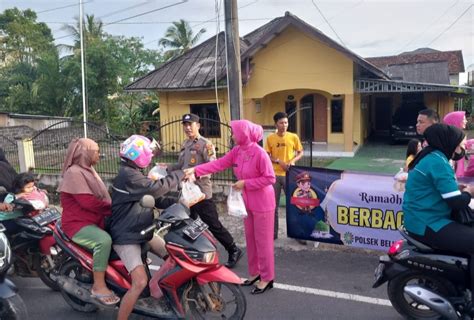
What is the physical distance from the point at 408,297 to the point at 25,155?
9.06m

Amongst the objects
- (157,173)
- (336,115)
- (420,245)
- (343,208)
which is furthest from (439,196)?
(336,115)

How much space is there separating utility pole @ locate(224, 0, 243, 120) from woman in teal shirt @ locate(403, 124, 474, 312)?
445 cm

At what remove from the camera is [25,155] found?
975 centimetres

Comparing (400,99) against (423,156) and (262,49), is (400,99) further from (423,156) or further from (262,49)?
(423,156)

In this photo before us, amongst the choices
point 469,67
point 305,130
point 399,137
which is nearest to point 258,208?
point 305,130

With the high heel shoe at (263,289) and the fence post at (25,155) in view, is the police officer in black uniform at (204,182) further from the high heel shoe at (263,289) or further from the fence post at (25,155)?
the fence post at (25,155)

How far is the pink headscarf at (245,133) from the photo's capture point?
407 centimetres

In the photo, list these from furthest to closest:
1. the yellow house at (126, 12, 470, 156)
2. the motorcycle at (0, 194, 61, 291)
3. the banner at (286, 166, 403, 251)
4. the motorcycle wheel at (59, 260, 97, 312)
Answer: the yellow house at (126, 12, 470, 156), the banner at (286, 166, 403, 251), the motorcycle at (0, 194, 61, 291), the motorcycle wheel at (59, 260, 97, 312)

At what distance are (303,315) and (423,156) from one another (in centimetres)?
174

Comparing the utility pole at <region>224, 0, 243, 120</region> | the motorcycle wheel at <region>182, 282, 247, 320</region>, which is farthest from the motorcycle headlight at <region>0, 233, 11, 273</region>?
the utility pole at <region>224, 0, 243, 120</region>

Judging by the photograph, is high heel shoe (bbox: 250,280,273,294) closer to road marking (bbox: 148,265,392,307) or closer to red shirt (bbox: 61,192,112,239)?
road marking (bbox: 148,265,392,307)

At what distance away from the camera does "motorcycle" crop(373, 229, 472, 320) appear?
123 inches

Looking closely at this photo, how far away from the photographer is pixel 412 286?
324 centimetres

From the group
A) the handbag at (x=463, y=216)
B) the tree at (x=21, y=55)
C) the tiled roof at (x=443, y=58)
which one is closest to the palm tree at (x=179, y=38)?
the tree at (x=21, y=55)
